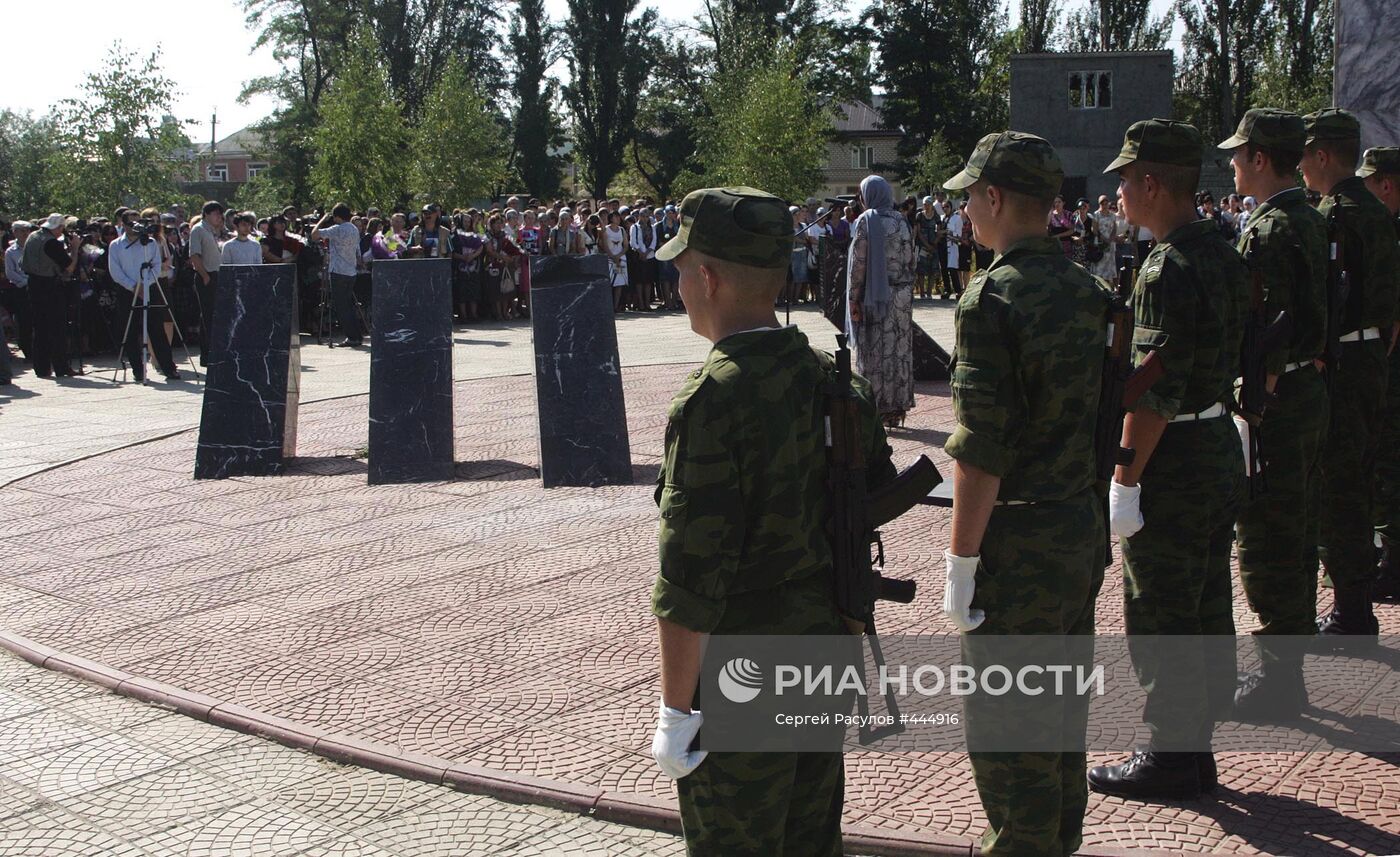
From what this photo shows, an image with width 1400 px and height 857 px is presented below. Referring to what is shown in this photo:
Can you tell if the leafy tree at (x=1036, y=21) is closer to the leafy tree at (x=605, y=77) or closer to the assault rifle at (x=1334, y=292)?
the leafy tree at (x=605, y=77)

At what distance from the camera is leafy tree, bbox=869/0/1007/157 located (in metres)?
64.6

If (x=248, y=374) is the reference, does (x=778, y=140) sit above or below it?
above

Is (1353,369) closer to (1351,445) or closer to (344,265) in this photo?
(1351,445)

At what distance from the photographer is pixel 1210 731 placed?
418 cm

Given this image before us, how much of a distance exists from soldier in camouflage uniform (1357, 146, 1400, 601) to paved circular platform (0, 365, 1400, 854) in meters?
0.69

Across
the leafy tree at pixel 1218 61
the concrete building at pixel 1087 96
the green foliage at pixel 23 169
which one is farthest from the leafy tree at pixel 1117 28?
the green foliage at pixel 23 169

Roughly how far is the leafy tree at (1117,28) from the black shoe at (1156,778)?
68.2 meters

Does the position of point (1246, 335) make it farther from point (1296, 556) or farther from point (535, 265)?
point (535, 265)

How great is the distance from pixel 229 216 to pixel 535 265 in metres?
13.7

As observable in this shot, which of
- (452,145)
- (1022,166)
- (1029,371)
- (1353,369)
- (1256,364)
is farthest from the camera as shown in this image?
(452,145)

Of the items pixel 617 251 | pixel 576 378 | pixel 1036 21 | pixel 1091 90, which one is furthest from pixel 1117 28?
pixel 576 378

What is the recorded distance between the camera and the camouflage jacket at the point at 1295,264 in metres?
4.95

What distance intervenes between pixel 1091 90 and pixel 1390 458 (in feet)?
160

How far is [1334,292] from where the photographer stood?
5.18 meters
